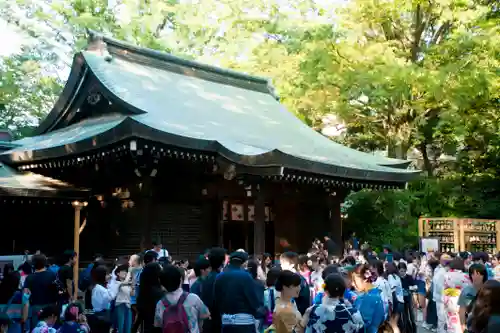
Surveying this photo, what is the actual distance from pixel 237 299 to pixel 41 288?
3.01 metres

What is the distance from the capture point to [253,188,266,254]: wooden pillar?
42.2 ft

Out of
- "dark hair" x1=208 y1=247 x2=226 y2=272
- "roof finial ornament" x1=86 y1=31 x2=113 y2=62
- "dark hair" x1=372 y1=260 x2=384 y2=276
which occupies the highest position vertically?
"roof finial ornament" x1=86 y1=31 x2=113 y2=62

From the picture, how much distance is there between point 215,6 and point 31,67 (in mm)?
10405

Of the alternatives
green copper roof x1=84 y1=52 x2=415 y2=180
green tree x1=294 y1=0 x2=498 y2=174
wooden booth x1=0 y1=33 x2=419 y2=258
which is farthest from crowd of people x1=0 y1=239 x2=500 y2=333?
green tree x1=294 y1=0 x2=498 y2=174

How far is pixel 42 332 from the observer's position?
5098 millimetres

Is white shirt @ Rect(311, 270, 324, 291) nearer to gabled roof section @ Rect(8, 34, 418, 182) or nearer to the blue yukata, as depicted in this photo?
the blue yukata

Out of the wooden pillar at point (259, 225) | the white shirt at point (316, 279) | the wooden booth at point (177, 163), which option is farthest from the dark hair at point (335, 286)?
the wooden pillar at point (259, 225)

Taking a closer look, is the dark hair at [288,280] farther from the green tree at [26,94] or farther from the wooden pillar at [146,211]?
the green tree at [26,94]

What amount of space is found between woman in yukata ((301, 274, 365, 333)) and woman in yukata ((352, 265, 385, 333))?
2.85ft

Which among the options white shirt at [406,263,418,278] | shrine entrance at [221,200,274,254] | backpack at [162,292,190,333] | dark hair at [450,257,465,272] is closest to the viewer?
backpack at [162,292,190,333]

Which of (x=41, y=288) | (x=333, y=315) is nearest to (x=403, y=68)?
(x=41, y=288)

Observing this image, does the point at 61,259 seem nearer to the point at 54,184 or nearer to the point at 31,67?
Answer: the point at 54,184

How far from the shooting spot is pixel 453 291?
296 inches

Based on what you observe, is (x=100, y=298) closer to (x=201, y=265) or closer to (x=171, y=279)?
(x=201, y=265)
